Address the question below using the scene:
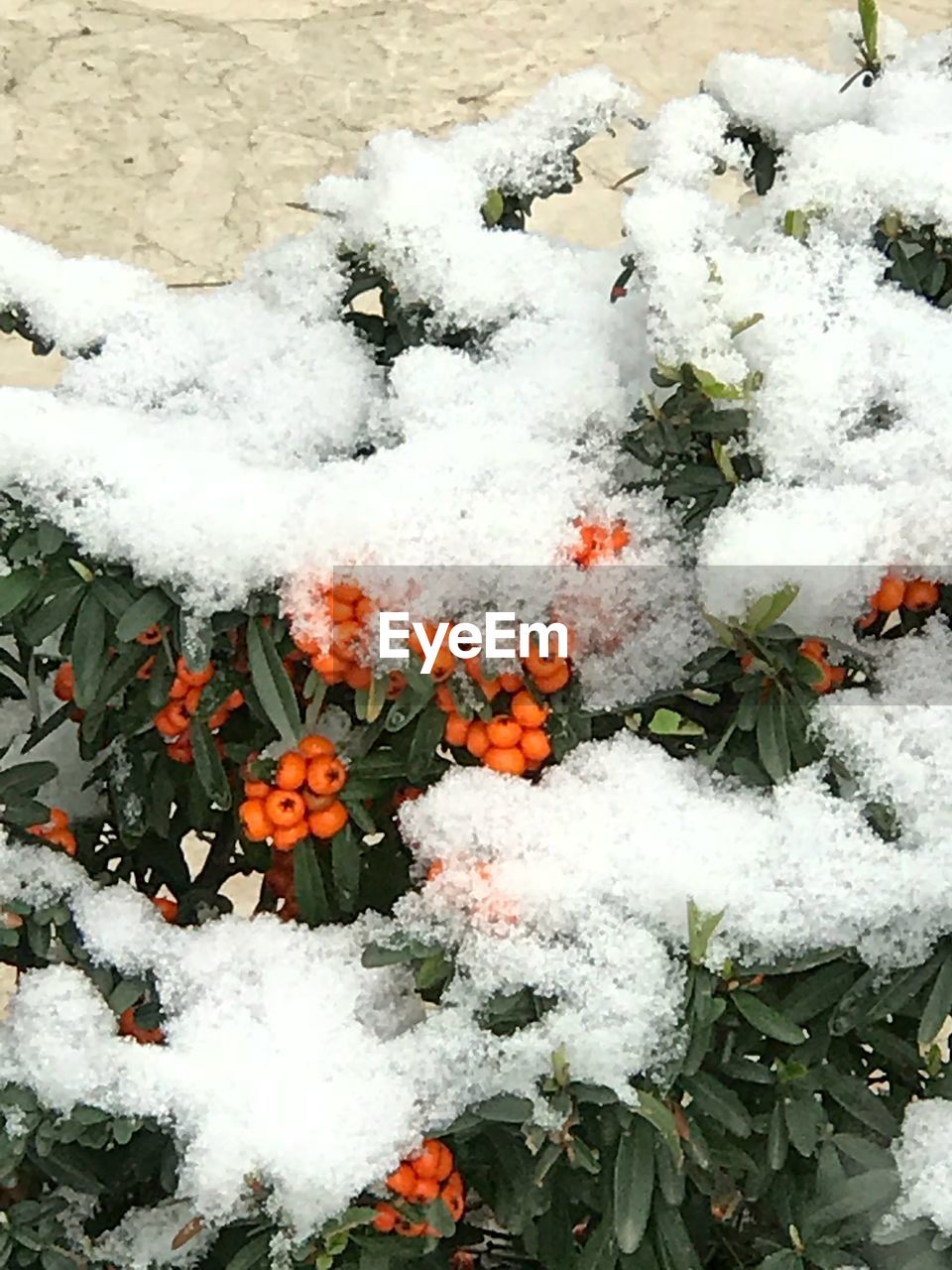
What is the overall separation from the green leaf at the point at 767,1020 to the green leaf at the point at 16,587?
33 centimetres

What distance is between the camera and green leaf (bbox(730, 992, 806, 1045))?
589mm

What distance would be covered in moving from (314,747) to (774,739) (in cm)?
19

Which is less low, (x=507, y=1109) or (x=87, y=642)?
(x=87, y=642)

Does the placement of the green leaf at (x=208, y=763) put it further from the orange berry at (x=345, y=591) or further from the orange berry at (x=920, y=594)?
the orange berry at (x=920, y=594)

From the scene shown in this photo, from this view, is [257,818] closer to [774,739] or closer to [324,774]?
[324,774]

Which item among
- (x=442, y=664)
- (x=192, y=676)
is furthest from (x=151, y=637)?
(x=442, y=664)

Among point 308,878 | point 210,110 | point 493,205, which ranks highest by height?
point 493,205

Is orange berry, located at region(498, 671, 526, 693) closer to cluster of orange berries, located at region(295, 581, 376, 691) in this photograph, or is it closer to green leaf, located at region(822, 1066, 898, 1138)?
cluster of orange berries, located at region(295, 581, 376, 691)

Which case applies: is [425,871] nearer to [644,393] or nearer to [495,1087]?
[495,1087]

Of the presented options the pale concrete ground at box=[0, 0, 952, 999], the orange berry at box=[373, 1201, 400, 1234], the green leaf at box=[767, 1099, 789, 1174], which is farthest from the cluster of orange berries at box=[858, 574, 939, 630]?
the pale concrete ground at box=[0, 0, 952, 999]

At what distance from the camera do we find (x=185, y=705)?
2.15 feet

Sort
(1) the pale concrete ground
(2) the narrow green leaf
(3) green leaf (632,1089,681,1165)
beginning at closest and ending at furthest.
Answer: (3) green leaf (632,1089,681,1165) → (2) the narrow green leaf → (1) the pale concrete ground

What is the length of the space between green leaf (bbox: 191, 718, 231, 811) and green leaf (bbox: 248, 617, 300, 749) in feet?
0.15

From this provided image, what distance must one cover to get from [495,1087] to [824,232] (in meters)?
0.40
